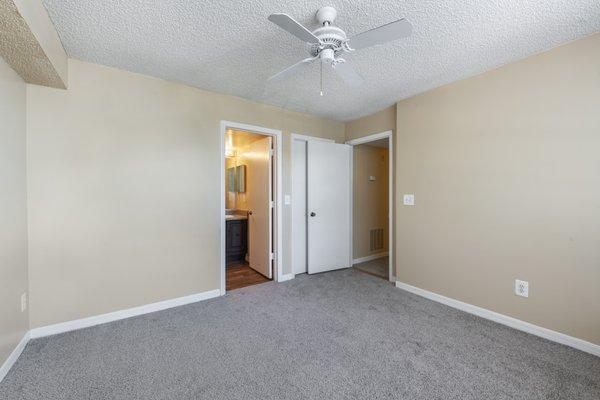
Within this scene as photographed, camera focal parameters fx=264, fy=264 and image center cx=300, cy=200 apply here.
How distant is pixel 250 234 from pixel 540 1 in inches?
152

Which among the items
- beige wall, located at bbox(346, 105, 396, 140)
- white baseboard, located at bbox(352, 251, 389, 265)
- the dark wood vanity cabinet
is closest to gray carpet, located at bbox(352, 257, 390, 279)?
white baseboard, located at bbox(352, 251, 389, 265)

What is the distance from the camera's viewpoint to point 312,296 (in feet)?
10.0

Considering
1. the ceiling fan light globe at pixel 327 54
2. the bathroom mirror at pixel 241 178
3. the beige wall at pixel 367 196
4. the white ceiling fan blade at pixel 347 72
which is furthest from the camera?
the bathroom mirror at pixel 241 178

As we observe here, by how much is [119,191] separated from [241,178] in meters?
2.22

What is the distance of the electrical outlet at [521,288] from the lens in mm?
2291

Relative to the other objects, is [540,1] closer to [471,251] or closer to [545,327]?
[471,251]

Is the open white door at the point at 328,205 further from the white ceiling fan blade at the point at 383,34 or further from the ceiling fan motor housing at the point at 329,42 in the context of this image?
the white ceiling fan blade at the point at 383,34

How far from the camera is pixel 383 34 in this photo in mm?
1514

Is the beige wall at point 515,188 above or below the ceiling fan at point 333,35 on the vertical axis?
below

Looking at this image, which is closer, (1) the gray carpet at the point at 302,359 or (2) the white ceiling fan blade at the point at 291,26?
(2) the white ceiling fan blade at the point at 291,26

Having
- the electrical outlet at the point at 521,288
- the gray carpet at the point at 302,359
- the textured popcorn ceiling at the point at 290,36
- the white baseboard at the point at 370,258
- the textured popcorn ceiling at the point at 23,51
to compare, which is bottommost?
the gray carpet at the point at 302,359

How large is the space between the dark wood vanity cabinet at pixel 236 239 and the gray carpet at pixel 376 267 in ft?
6.26

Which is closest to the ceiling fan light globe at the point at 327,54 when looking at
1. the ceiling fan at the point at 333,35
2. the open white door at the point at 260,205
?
the ceiling fan at the point at 333,35

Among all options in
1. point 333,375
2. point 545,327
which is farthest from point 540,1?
point 333,375
